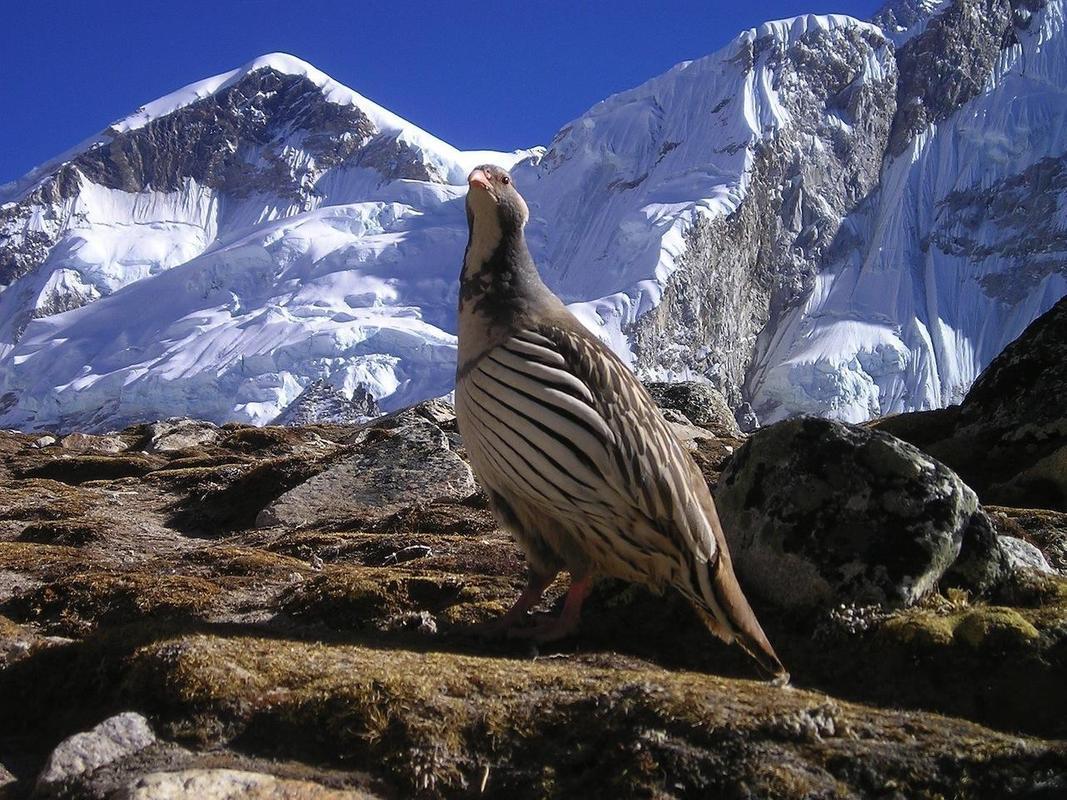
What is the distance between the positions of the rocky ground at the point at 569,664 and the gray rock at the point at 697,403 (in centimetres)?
2247

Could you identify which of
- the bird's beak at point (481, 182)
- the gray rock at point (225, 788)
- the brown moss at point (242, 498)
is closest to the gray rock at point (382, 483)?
the brown moss at point (242, 498)

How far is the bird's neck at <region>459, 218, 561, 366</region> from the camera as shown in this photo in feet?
24.6

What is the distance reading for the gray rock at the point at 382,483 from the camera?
16.5 metres

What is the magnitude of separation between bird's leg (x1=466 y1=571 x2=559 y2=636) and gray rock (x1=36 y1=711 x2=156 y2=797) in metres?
2.82

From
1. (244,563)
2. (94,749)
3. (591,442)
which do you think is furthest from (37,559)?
(591,442)

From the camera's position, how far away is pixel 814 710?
507 centimetres

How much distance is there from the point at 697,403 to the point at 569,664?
3066 centimetres

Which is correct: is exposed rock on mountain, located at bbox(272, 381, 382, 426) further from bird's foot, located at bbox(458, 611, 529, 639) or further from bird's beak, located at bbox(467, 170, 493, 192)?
bird's foot, located at bbox(458, 611, 529, 639)

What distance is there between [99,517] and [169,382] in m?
140

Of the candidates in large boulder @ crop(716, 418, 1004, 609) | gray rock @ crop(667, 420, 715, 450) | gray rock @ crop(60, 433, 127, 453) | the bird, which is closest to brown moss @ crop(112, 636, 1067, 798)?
the bird

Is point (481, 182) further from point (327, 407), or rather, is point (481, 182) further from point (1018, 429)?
point (327, 407)

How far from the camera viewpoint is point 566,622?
24.7ft

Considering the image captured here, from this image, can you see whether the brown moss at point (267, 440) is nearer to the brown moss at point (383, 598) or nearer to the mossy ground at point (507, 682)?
the mossy ground at point (507, 682)

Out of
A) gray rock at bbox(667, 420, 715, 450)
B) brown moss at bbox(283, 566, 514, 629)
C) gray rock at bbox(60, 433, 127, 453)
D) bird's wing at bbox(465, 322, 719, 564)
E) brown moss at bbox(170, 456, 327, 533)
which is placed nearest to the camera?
bird's wing at bbox(465, 322, 719, 564)
